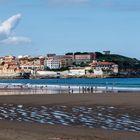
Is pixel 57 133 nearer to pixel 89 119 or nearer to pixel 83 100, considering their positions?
pixel 89 119

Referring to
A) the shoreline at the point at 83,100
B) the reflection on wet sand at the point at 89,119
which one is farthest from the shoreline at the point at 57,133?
the shoreline at the point at 83,100

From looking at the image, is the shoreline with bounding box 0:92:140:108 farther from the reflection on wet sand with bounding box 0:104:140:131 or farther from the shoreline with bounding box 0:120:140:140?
the shoreline with bounding box 0:120:140:140

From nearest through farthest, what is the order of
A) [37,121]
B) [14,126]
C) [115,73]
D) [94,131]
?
[94,131] < [14,126] < [37,121] < [115,73]

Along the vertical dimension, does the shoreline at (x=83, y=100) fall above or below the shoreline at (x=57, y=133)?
above

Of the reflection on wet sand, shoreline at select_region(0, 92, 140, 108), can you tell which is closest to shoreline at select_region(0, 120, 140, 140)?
the reflection on wet sand

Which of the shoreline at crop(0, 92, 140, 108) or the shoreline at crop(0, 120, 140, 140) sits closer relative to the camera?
the shoreline at crop(0, 120, 140, 140)

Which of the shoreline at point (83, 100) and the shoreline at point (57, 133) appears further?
the shoreline at point (83, 100)

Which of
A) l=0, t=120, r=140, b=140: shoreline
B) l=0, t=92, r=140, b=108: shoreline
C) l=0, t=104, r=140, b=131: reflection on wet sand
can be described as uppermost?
l=0, t=92, r=140, b=108: shoreline

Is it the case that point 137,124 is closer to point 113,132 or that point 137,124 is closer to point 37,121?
point 113,132

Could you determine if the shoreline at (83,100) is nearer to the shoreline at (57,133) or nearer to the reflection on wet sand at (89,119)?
the reflection on wet sand at (89,119)

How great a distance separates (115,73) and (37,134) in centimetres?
18169

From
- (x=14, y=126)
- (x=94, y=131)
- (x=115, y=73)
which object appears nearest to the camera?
(x=94, y=131)

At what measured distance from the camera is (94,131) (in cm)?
1823

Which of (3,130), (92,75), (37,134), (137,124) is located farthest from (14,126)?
(92,75)
